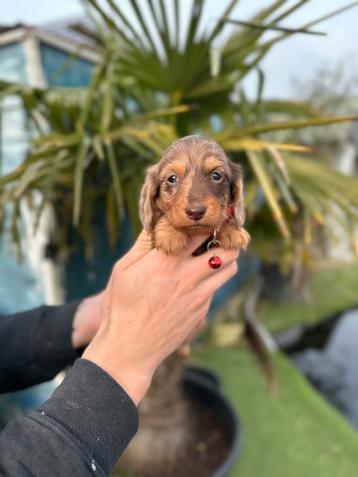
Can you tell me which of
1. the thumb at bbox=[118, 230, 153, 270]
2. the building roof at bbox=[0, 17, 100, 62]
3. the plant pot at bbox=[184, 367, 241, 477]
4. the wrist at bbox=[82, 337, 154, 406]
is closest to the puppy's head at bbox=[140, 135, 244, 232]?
the thumb at bbox=[118, 230, 153, 270]

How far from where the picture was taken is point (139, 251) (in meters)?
0.96

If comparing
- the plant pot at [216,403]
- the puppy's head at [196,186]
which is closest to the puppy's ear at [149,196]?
the puppy's head at [196,186]

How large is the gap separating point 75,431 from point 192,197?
0.49 m

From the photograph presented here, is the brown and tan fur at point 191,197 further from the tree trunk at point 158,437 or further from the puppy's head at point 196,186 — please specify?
the tree trunk at point 158,437

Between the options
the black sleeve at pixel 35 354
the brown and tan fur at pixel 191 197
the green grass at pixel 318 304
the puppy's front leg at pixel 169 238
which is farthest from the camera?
the green grass at pixel 318 304

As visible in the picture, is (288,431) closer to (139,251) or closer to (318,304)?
(139,251)

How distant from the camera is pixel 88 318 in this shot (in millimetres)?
1269

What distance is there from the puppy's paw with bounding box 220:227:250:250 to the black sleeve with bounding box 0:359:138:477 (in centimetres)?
39

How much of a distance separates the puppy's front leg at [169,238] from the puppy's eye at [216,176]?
0.14m

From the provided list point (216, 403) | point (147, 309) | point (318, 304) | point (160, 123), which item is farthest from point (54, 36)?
point (318, 304)

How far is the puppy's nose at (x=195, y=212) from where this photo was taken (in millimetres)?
753

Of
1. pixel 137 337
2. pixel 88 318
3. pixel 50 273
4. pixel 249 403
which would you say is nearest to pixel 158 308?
pixel 137 337

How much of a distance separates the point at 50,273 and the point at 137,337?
1.80 metres

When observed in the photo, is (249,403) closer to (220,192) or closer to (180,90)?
(180,90)
